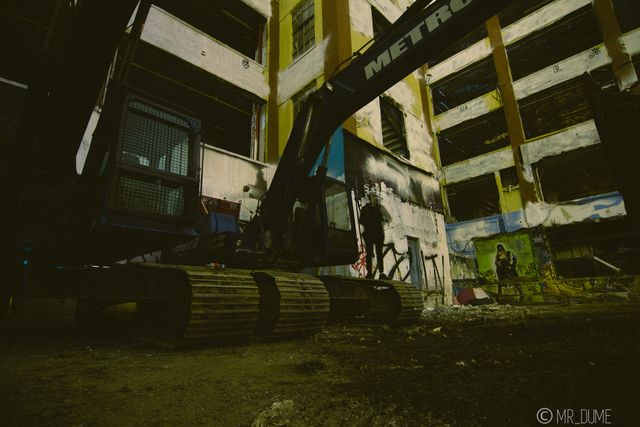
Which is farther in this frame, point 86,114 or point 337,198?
point 337,198

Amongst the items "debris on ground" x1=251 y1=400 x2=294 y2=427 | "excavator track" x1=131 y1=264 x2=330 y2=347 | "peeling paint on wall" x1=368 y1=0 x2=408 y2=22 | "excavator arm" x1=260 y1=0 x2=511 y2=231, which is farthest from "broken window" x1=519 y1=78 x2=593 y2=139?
"debris on ground" x1=251 y1=400 x2=294 y2=427

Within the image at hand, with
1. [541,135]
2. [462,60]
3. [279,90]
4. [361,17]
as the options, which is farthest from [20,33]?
[541,135]

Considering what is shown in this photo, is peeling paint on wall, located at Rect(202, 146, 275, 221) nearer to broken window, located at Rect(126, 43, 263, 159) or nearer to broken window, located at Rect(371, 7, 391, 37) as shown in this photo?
broken window, located at Rect(126, 43, 263, 159)

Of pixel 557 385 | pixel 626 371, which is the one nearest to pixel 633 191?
pixel 626 371

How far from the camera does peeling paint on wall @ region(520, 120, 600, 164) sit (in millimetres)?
17188

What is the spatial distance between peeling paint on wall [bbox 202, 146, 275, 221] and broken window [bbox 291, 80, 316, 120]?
2.47 metres

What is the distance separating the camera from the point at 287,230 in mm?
4879

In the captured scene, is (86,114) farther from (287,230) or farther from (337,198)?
(337,198)

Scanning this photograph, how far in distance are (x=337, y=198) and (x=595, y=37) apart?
2549 centimetres

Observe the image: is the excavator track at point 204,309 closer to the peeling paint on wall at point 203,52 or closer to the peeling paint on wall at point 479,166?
the peeling paint on wall at point 203,52

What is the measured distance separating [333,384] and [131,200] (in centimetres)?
248

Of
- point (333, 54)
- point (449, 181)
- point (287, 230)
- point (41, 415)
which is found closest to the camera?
point (41, 415)

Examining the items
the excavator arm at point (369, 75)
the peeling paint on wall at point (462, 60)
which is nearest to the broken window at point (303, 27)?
the excavator arm at point (369, 75)

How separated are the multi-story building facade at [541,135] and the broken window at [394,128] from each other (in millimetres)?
5489
